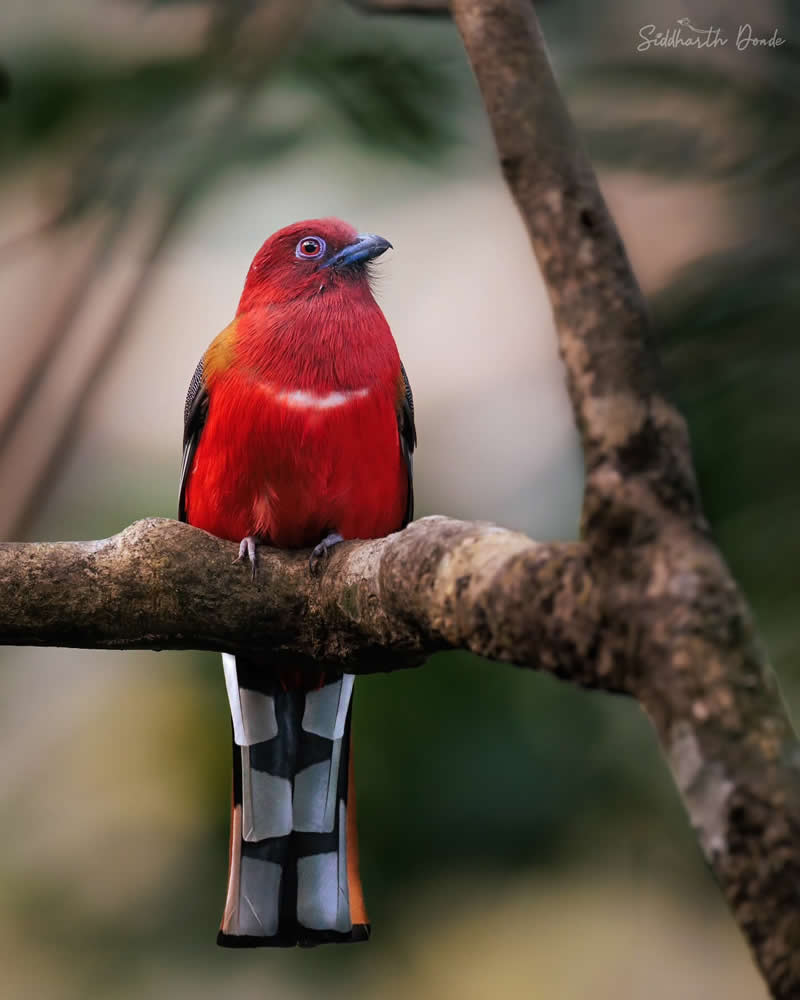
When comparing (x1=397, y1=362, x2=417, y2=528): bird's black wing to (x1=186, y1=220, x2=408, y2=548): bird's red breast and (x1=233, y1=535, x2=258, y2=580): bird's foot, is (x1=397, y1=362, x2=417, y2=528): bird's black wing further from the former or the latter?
(x1=233, y1=535, x2=258, y2=580): bird's foot

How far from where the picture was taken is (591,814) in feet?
9.82

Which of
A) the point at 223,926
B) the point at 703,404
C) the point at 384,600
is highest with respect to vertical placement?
the point at 703,404

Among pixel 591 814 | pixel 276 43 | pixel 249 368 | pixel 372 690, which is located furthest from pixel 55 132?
pixel 591 814

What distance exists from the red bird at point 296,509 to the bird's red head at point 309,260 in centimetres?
6

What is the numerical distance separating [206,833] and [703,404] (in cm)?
198

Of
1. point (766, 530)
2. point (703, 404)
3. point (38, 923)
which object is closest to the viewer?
point (766, 530)

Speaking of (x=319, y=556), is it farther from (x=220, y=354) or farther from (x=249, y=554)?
(x=220, y=354)

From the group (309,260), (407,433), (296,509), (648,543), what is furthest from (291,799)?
(648,543)

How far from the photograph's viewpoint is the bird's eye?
3.30 m

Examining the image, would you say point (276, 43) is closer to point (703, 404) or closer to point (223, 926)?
point (703, 404)

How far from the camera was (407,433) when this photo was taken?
3.25m

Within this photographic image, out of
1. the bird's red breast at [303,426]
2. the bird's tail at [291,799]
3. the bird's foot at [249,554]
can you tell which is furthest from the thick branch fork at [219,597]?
the bird's tail at [291,799]

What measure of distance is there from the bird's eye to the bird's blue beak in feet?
0.16

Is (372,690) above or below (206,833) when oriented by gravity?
above
